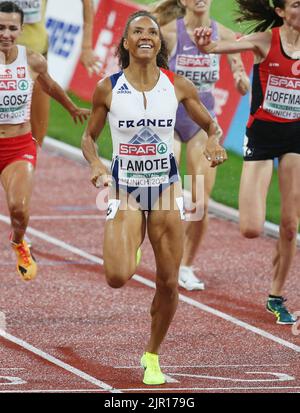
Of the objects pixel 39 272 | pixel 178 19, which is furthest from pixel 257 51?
pixel 39 272

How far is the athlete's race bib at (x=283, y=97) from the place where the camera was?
11.5 meters

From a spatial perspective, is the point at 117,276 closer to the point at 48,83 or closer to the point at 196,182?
the point at 48,83

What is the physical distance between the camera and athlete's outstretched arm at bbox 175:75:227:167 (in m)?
9.77

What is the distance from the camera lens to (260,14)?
11844 millimetres

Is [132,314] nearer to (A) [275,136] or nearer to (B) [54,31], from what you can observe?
(A) [275,136]

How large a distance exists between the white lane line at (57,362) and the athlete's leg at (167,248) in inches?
21.9

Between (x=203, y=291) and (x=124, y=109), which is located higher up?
(x=124, y=109)

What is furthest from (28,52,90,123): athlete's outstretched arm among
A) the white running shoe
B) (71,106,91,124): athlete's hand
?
the white running shoe

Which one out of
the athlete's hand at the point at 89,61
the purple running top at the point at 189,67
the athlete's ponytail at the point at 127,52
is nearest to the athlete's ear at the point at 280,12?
the purple running top at the point at 189,67

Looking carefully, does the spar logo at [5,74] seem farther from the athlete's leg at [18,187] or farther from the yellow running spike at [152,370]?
the yellow running spike at [152,370]

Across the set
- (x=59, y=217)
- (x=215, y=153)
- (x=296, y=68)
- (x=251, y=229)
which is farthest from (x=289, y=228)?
(x=59, y=217)

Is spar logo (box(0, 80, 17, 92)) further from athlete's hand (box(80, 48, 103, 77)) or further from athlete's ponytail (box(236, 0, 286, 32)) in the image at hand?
athlete's ponytail (box(236, 0, 286, 32))

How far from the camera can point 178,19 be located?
42.5 ft
